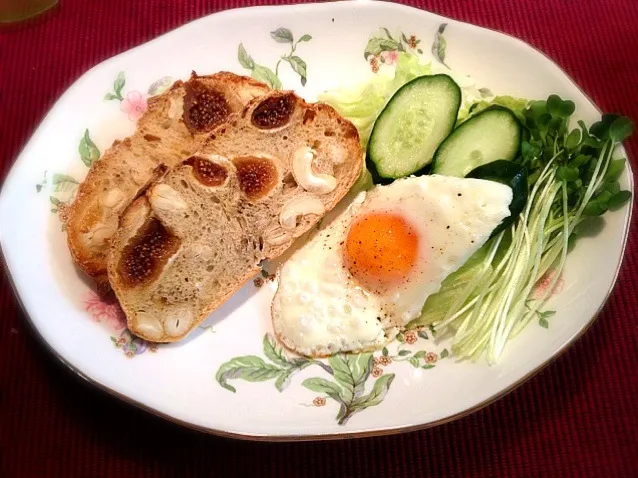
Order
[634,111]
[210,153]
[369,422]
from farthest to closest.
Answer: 1. [634,111]
2. [210,153]
3. [369,422]

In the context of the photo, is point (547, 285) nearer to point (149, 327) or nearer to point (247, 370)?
point (247, 370)

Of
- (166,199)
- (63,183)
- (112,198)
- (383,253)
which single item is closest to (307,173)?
(383,253)

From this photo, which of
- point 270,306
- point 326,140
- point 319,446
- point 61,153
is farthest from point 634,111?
point 61,153

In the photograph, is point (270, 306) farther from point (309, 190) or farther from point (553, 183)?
point (553, 183)

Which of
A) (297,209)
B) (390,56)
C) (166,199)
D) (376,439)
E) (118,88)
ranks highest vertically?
(390,56)

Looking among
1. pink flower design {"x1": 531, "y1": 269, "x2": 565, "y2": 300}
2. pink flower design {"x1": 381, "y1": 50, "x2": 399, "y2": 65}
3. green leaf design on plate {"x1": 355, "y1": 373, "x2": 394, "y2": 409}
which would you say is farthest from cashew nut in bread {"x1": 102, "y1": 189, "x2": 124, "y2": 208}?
pink flower design {"x1": 531, "y1": 269, "x2": 565, "y2": 300}

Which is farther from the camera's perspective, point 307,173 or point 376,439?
point 307,173

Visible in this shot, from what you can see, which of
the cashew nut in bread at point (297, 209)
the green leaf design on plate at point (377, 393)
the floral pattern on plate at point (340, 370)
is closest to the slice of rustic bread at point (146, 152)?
the cashew nut in bread at point (297, 209)
